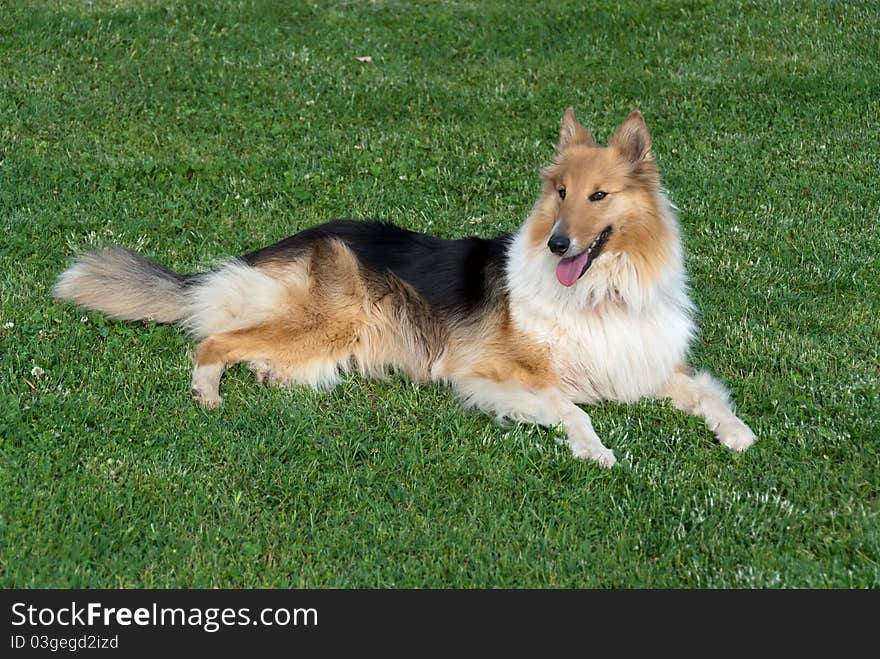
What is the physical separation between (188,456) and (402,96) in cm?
721

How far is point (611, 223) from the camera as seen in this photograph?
562cm

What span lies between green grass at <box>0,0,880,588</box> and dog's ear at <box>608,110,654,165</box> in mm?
1489

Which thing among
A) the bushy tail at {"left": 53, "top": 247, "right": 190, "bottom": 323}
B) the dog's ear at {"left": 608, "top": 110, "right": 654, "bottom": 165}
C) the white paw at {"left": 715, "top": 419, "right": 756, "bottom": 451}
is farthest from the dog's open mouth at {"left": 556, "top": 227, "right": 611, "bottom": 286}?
the bushy tail at {"left": 53, "top": 247, "right": 190, "bottom": 323}

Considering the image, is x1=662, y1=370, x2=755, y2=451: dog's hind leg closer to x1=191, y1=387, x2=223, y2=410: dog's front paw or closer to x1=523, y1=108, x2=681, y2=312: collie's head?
x1=523, y1=108, x2=681, y2=312: collie's head

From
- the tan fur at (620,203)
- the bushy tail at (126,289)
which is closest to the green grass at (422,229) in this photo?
the bushy tail at (126,289)

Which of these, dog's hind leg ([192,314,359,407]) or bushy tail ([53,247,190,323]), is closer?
dog's hind leg ([192,314,359,407])

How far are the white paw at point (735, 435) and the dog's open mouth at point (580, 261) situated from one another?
3.84ft

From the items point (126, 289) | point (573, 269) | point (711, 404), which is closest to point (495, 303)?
point (573, 269)

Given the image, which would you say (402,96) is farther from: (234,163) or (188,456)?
(188,456)

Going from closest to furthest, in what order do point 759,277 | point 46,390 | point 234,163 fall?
point 46,390 → point 759,277 → point 234,163

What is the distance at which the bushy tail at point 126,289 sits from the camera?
6.61 metres

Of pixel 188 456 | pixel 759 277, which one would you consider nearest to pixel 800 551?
pixel 188 456

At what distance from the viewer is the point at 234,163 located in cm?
977

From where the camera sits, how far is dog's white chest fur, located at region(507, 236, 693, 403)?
5766 mm
